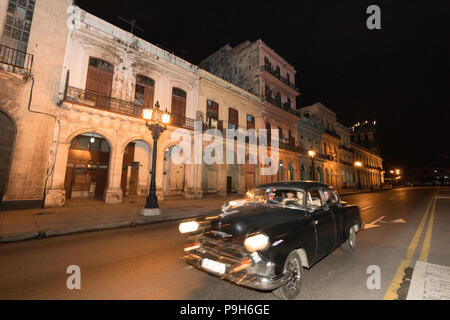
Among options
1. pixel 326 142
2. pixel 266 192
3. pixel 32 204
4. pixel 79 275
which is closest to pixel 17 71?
pixel 32 204

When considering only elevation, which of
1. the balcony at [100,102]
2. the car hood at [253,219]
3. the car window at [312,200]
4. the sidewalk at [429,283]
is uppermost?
the balcony at [100,102]

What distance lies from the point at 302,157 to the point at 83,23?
26.0 metres

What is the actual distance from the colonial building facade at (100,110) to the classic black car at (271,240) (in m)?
7.60

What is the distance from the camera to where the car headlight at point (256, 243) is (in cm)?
248

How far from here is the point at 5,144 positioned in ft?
32.6

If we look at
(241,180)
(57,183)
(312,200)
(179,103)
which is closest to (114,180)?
(57,183)

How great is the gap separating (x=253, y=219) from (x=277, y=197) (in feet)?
4.08

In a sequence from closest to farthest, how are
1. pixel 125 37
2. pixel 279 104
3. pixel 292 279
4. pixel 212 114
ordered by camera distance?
1. pixel 292 279
2. pixel 125 37
3. pixel 212 114
4. pixel 279 104

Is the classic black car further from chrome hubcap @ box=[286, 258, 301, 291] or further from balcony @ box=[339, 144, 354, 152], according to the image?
balcony @ box=[339, 144, 354, 152]

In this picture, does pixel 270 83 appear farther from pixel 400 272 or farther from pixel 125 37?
pixel 400 272

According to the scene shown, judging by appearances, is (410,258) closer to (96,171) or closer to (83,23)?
(96,171)

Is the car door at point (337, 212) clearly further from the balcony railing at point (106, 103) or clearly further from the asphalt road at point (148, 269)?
the balcony railing at point (106, 103)

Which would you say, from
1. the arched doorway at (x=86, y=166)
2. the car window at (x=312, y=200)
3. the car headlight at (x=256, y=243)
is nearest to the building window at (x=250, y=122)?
the arched doorway at (x=86, y=166)

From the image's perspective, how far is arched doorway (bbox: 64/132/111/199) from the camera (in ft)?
42.8
